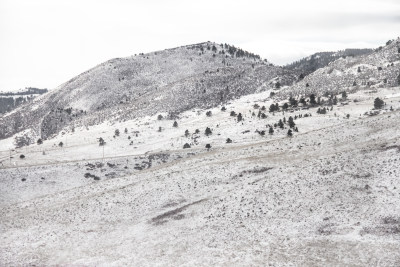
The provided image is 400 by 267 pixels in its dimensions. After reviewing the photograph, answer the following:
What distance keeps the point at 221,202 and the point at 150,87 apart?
109488mm

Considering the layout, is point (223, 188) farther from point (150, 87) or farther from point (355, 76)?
point (150, 87)

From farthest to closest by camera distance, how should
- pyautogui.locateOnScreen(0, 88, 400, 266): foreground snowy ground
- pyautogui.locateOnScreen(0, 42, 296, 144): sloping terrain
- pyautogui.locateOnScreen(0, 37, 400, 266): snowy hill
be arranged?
pyautogui.locateOnScreen(0, 42, 296, 144): sloping terrain < pyautogui.locateOnScreen(0, 37, 400, 266): snowy hill < pyautogui.locateOnScreen(0, 88, 400, 266): foreground snowy ground

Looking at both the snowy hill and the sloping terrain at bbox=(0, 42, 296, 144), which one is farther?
the sloping terrain at bbox=(0, 42, 296, 144)

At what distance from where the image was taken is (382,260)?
85.5 feet

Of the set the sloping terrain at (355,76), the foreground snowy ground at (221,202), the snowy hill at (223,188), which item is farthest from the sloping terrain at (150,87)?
the foreground snowy ground at (221,202)

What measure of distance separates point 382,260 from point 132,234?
21537mm

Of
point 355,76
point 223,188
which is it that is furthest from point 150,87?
point 223,188

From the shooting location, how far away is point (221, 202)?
130 feet

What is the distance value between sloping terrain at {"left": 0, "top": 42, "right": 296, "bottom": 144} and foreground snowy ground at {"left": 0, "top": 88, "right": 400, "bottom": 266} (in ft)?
148

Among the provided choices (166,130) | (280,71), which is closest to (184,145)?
(166,130)

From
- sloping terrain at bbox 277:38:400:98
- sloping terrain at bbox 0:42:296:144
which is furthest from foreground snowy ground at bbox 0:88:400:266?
sloping terrain at bbox 0:42:296:144

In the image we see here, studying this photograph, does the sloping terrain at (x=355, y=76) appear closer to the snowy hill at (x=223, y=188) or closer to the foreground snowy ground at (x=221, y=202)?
A: the snowy hill at (x=223, y=188)

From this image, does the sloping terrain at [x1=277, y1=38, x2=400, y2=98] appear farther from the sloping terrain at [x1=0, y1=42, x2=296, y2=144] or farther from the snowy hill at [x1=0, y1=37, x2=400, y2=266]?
the sloping terrain at [x1=0, y1=42, x2=296, y2=144]

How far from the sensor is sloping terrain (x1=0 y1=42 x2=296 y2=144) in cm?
11270
